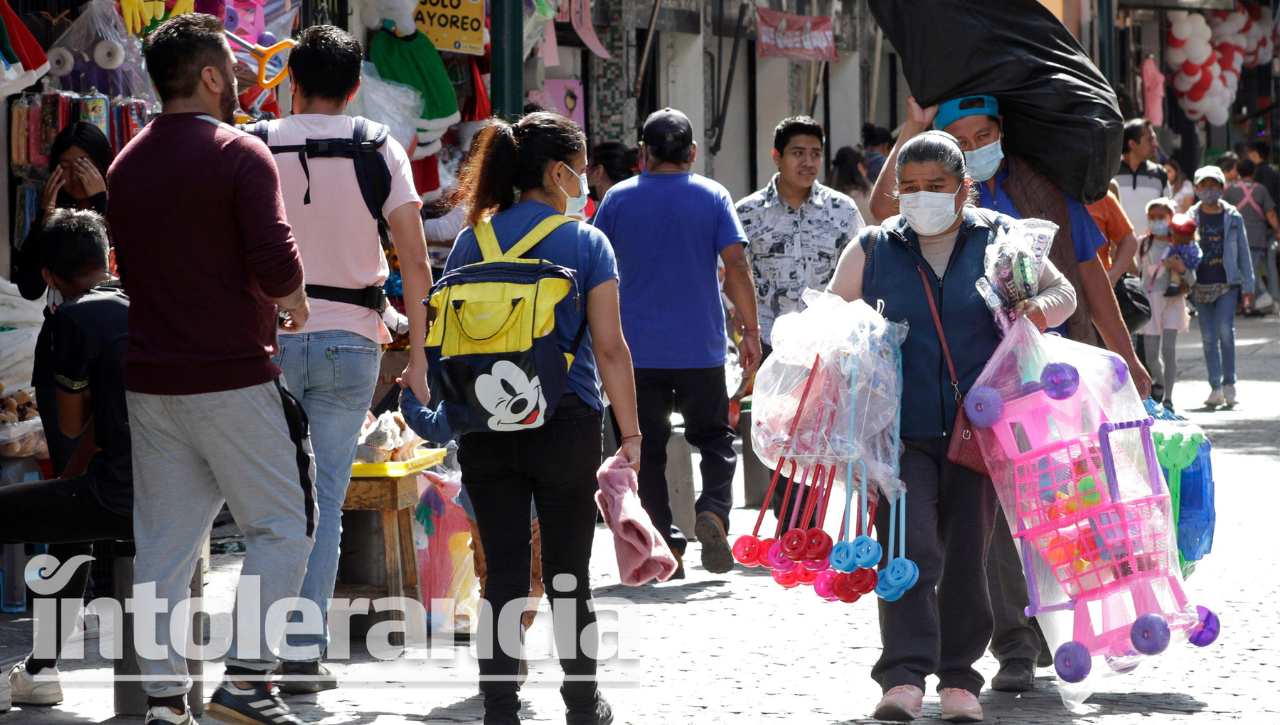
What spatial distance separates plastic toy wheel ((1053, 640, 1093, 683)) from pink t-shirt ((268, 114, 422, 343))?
7.58 feet

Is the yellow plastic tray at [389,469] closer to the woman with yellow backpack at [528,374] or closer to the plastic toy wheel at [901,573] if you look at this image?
the woman with yellow backpack at [528,374]

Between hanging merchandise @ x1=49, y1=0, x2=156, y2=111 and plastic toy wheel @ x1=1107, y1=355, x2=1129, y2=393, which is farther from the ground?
hanging merchandise @ x1=49, y1=0, x2=156, y2=111

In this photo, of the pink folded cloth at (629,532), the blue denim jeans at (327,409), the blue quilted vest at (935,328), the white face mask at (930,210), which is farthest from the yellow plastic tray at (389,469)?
the white face mask at (930,210)

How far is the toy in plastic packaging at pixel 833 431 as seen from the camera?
4.56 m

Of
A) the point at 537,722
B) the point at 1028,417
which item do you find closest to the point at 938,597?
the point at 1028,417

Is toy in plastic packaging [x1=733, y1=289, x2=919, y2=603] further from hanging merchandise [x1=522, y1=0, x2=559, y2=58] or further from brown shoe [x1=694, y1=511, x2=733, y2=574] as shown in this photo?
hanging merchandise [x1=522, y1=0, x2=559, y2=58]

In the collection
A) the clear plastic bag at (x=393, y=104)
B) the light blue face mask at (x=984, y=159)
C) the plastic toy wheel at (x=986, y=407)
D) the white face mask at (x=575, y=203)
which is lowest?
the plastic toy wheel at (x=986, y=407)

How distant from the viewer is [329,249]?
506 cm

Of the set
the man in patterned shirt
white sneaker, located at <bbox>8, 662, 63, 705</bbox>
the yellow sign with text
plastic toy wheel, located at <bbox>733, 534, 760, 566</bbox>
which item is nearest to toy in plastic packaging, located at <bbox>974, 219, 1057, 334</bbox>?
plastic toy wheel, located at <bbox>733, 534, 760, 566</bbox>

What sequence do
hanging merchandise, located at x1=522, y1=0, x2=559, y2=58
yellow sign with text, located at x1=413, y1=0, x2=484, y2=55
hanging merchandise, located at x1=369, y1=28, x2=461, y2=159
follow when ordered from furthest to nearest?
hanging merchandise, located at x1=522, y1=0, x2=559, y2=58, yellow sign with text, located at x1=413, y1=0, x2=484, y2=55, hanging merchandise, located at x1=369, y1=28, x2=461, y2=159

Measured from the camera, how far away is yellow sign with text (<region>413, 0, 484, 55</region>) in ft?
32.7

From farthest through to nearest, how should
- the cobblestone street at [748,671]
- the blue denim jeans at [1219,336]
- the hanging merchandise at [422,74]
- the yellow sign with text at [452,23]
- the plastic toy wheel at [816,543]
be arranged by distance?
the blue denim jeans at [1219,336] < the yellow sign with text at [452,23] < the hanging merchandise at [422,74] < the cobblestone street at [748,671] < the plastic toy wheel at [816,543]

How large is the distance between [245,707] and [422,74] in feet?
19.7

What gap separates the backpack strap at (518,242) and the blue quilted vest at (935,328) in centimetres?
102
